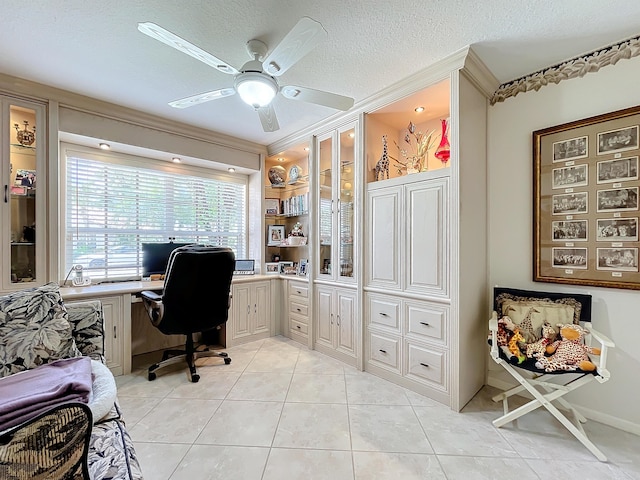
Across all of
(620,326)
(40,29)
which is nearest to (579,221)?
(620,326)

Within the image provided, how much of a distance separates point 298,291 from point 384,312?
1.25 m

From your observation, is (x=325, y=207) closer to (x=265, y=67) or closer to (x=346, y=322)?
(x=346, y=322)

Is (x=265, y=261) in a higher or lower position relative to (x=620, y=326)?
higher

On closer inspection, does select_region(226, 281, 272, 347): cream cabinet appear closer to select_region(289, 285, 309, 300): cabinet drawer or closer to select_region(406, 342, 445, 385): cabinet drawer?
select_region(289, 285, 309, 300): cabinet drawer

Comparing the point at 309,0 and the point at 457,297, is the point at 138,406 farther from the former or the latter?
the point at 309,0

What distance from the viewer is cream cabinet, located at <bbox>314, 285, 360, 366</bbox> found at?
2.85 m

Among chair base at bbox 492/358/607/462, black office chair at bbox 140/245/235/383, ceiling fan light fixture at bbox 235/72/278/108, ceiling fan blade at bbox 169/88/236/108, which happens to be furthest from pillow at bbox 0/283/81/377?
chair base at bbox 492/358/607/462

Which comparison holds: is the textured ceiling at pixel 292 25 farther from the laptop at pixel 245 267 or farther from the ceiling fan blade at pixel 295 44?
the laptop at pixel 245 267

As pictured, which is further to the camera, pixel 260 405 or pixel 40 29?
pixel 260 405

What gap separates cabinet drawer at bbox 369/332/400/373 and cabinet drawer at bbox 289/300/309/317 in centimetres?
95

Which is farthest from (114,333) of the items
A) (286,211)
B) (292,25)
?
(292,25)

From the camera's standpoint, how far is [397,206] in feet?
8.19

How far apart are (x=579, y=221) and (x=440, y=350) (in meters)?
1.36

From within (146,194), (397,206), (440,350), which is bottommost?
(440,350)
